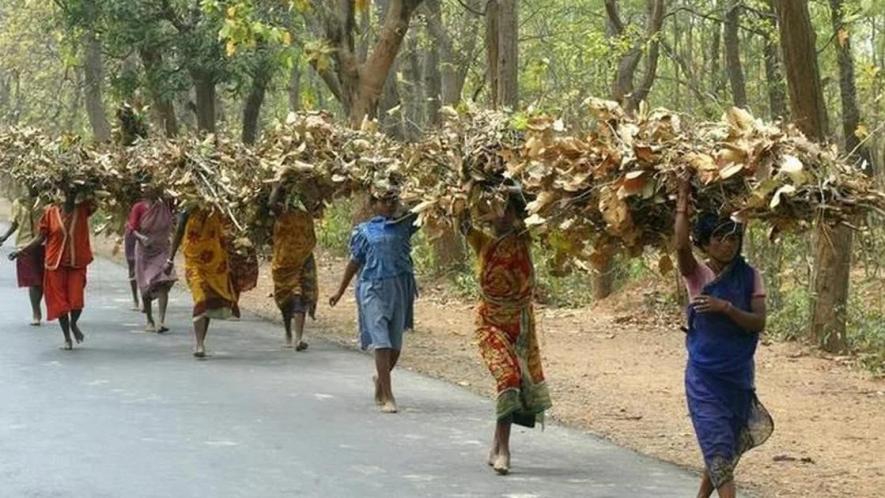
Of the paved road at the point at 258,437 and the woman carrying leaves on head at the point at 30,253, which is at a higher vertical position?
the woman carrying leaves on head at the point at 30,253

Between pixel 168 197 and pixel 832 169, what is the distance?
399 inches

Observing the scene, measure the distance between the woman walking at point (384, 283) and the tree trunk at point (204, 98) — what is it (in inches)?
608

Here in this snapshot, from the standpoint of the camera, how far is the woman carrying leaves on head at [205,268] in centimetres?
1266

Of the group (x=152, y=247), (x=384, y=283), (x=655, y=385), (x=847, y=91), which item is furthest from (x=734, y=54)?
(x=384, y=283)

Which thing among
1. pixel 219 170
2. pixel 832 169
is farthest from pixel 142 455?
pixel 219 170

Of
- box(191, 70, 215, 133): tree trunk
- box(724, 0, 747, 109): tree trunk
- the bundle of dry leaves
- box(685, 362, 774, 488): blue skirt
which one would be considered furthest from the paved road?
box(191, 70, 215, 133): tree trunk

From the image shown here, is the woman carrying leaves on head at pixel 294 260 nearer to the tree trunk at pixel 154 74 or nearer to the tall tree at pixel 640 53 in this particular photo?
the tall tree at pixel 640 53

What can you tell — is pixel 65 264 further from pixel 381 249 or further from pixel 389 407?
pixel 389 407

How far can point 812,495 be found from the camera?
7539 millimetres

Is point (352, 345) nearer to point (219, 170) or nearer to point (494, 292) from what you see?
point (219, 170)

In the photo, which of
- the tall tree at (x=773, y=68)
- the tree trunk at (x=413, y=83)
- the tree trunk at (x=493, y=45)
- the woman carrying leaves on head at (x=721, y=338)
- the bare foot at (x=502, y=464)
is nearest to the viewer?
the woman carrying leaves on head at (x=721, y=338)

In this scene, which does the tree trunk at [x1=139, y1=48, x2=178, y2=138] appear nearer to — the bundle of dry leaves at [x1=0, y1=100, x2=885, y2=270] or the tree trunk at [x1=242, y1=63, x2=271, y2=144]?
the tree trunk at [x1=242, y1=63, x2=271, y2=144]

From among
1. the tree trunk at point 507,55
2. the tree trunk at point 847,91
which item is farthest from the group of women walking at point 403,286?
the tree trunk at point 847,91

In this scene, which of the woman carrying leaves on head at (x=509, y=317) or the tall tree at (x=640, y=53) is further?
the tall tree at (x=640, y=53)
